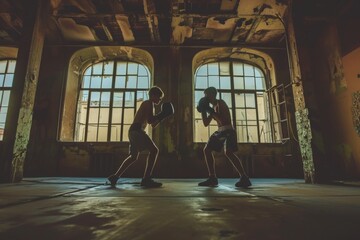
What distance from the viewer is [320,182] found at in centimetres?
→ 315

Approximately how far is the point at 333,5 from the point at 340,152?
2731mm

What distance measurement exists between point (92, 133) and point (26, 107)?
246cm

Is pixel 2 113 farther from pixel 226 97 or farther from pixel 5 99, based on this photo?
pixel 226 97

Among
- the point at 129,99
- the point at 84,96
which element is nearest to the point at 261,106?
the point at 129,99

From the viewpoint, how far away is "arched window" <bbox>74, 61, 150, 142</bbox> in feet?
19.2

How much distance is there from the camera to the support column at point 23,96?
3209mm

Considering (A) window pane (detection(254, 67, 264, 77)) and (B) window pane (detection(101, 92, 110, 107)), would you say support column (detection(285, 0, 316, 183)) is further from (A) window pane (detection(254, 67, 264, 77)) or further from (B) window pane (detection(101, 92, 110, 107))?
(B) window pane (detection(101, 92, 110, 107))

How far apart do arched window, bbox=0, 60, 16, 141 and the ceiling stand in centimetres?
72

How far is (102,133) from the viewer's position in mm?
5828

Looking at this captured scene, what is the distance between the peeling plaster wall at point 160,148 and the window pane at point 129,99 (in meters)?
0.80

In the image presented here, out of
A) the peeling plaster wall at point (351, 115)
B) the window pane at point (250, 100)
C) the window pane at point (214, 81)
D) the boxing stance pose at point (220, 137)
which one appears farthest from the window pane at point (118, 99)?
the peeling plaster wall at point (351, 115)

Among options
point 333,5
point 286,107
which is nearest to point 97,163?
point 286,107

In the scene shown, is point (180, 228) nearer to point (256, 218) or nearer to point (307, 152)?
point (256, 218)

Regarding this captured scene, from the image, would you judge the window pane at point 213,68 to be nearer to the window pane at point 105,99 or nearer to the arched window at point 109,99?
the arched window at point 109,99
